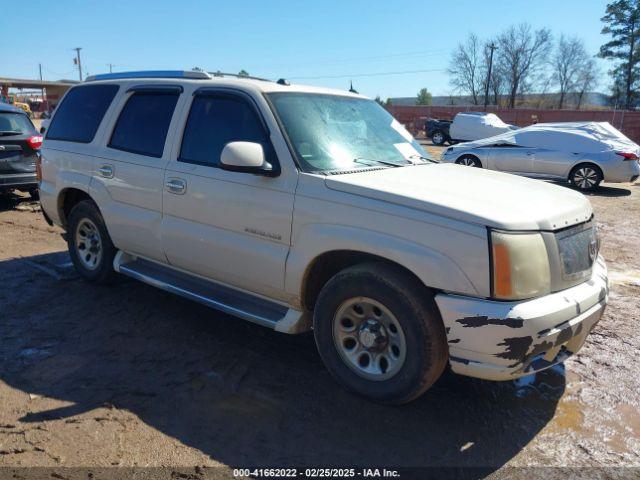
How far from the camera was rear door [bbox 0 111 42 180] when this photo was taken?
893 centimetres

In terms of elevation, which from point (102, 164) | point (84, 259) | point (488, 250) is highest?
point (102, 164)

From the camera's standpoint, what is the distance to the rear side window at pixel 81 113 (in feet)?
17.1

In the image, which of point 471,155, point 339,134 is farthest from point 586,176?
point 339,134

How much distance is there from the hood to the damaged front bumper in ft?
1.40

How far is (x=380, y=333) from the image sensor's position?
3.33 metres

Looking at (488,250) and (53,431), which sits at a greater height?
(488,250)

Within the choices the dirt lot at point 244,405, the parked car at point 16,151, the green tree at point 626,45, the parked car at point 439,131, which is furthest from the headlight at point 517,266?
the green tree at point 626,45

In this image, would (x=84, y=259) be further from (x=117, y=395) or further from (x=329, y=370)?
(x=329, y=370)

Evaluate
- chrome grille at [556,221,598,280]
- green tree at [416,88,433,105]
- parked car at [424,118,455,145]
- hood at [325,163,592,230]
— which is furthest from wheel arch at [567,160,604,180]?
green tree at [416,88,433,105]

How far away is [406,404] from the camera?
343 cm

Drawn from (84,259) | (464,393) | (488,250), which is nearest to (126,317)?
(84,259)

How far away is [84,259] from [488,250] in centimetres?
423

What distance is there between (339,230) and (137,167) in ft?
7.02

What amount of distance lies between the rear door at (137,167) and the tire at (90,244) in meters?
0.25
